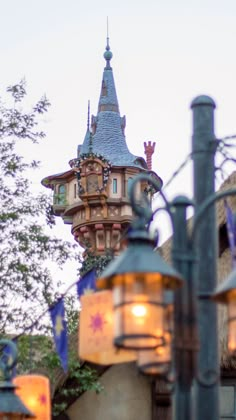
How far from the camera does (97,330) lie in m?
7.41

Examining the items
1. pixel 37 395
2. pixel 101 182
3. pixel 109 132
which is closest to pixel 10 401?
pixel 37 395

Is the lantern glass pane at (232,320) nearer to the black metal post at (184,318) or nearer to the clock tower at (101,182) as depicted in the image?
the black metal post at (184,318)

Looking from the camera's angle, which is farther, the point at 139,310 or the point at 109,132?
the point at 109,132

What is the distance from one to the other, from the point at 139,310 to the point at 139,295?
0.25ft

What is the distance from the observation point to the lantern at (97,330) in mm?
7290

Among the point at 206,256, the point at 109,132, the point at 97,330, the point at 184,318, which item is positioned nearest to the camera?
the point at 184,318

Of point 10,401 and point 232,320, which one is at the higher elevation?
point 232,320

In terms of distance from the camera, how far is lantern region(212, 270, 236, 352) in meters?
5.62

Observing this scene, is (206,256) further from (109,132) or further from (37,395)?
(109,132)

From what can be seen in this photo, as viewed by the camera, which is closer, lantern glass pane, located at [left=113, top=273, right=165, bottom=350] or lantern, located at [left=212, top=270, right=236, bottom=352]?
lantern glass pane, located at [left=113, top=273, right=165, bottom=350]

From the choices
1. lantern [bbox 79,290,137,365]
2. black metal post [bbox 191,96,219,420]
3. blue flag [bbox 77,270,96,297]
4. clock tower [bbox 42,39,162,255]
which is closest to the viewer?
black metal post [bbox 191,96,219,420]

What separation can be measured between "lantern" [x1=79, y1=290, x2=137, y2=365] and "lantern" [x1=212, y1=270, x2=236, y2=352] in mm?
1515

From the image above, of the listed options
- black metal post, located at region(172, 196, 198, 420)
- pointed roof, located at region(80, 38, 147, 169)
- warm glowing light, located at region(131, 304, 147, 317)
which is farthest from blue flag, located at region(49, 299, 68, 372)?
pointed roof, located at region(80, 38, 147, 169)

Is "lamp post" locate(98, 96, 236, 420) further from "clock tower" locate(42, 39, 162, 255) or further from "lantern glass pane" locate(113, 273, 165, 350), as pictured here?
"clock tower" locate(42, 39, 162, 255)
